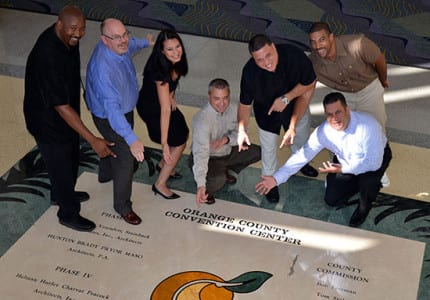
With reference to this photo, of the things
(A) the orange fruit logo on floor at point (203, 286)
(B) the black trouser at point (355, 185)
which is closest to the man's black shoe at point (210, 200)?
(A) the orange fruit logo on floor at point (203, 286)

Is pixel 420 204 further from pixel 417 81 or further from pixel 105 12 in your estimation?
pixel 105 12

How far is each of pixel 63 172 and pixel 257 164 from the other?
5.22 feet

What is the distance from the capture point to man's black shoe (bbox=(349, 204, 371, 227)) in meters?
4.12

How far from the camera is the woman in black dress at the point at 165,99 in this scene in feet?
12.0

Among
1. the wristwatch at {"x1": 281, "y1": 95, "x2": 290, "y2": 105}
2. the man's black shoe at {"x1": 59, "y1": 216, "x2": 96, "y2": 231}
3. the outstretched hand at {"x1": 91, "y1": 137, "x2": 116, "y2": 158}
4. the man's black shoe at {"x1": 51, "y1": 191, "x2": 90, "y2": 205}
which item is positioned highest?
the wristwatch at {"x1": 281, "y1": 95, "x2": 290, "y2": 105}

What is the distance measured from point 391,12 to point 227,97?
12.8 ft

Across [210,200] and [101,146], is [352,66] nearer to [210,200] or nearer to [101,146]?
[210,200]

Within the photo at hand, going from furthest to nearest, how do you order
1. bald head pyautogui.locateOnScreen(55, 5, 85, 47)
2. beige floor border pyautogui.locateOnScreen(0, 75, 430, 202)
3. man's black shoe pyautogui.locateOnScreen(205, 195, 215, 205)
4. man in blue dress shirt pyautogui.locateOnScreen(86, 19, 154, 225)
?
1. beige floor border pyautogui.locateOnScreen(0, 75, 430, 202)
2. man's black shoe pyautogui.locateOnScreen(205, 195, 215, 205)
3. man in blue dress shirt pyautogui.locateOnScreen(86, 19, 154, 225)
4. bald head pyautogui.locateOnScreen(55, 5, 85, 47)

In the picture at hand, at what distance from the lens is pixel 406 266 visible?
12.5 ft

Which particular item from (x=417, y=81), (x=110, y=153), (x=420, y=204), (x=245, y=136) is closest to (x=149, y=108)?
(x=110, y=153)

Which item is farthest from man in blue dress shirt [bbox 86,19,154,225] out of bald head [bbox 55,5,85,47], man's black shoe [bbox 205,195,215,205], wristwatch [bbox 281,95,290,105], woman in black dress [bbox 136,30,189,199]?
wristwatch [bbox 281,95,290,105]

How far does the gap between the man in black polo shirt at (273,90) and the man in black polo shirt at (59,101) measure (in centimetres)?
95

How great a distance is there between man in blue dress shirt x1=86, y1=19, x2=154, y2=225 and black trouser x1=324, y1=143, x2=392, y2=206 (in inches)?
53.7

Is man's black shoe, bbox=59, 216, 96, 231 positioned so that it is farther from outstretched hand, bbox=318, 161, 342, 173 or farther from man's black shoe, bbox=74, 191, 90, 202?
outstretched hand, bbox=318, 161, 342, 173
